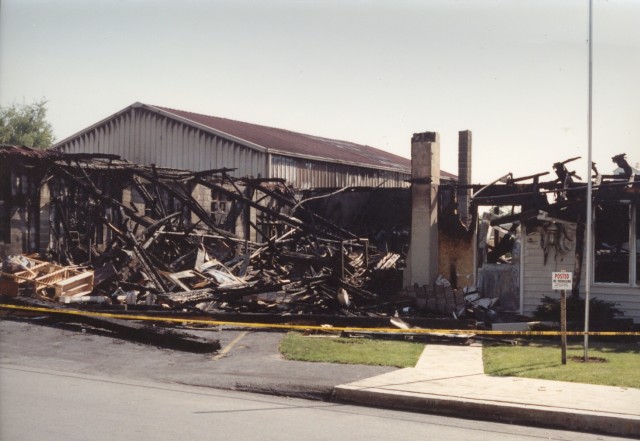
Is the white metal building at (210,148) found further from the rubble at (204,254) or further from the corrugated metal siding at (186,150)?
the rubble at (204,254)

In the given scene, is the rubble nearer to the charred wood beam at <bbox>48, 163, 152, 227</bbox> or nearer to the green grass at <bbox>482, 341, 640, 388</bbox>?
the charred wood beam at <bbox>48, 163, 152, 227</bbox>

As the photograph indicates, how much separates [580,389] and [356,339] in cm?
530

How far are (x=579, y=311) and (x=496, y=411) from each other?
8656 millimetres

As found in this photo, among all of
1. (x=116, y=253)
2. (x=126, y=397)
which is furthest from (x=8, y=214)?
(x=126, y=397)

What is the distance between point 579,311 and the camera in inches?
621

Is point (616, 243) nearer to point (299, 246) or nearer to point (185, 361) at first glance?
point (185, 361)

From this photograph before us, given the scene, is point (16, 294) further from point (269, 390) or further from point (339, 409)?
point (339, 409)

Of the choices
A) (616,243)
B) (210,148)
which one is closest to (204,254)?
(616,243)

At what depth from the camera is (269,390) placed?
9.34 meters

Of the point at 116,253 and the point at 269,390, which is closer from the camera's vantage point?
the point at 269,390

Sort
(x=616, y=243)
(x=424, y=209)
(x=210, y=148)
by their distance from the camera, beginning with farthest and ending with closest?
(x=210, y=148), (x=424, y=209), (x=616, y=243)

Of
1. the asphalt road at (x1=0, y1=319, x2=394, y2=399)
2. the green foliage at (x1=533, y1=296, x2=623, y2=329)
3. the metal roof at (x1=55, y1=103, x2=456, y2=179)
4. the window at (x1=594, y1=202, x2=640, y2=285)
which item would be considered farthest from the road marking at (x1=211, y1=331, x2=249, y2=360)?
the metal roof at (x1=55, y1=103, x2=456, y2=179)

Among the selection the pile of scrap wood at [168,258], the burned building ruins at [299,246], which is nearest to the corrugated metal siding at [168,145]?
the burned building ruins at [299,246]

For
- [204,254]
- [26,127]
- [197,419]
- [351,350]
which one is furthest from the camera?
[26,127]
